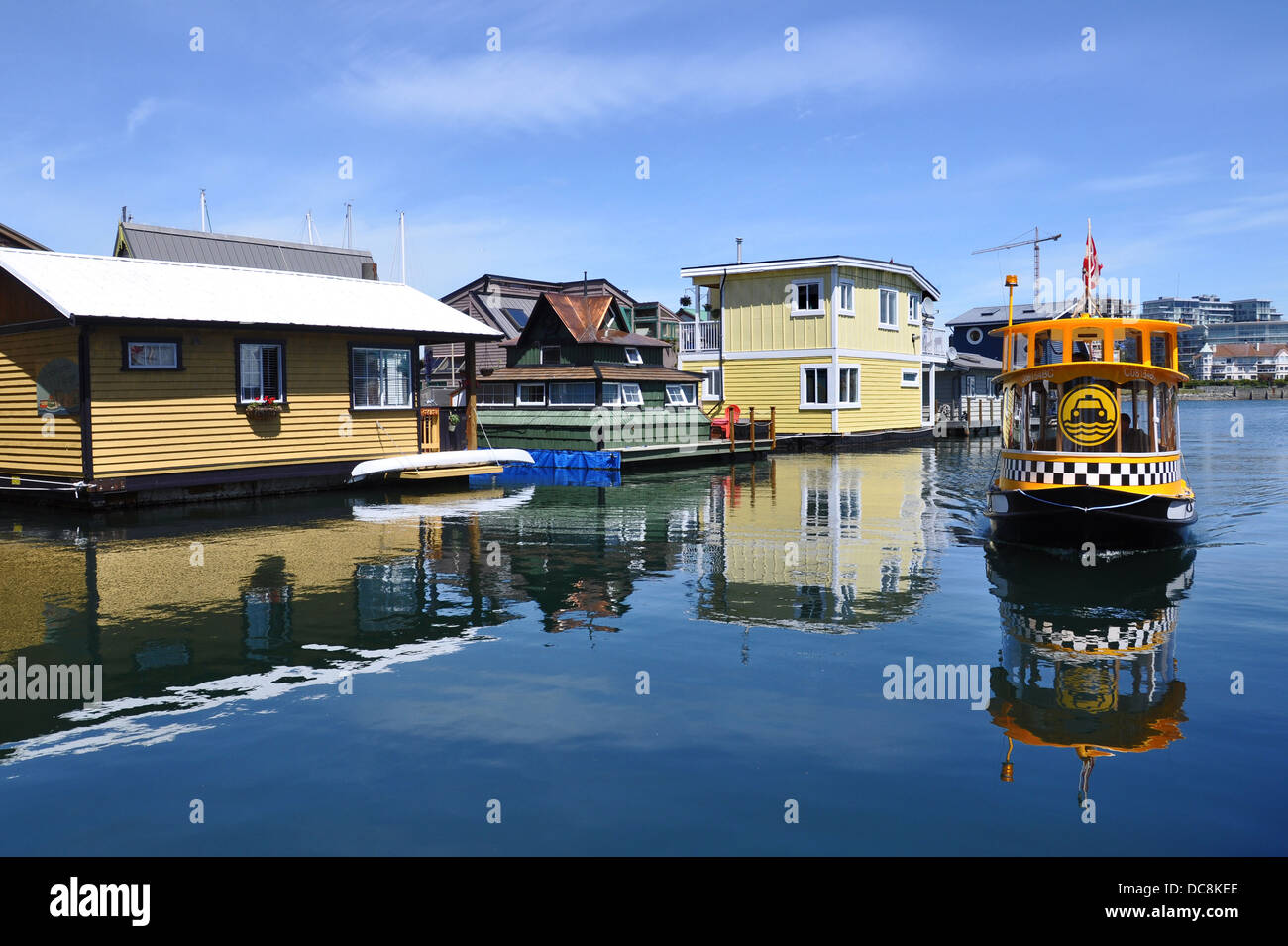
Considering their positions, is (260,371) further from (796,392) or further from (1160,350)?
(796,392)

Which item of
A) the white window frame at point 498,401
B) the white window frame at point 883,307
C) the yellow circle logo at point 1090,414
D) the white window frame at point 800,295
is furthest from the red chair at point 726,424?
the yellow circle logo at point 1090,414

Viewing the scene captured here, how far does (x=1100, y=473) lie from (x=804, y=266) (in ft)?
93.9

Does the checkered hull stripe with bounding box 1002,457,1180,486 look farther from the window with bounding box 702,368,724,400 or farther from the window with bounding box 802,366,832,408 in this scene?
the window with bounding box 702,368,724,400

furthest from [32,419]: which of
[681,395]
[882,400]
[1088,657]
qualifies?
[882,400]

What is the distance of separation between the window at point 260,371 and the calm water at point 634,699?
7398mm

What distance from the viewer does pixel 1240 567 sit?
51.5 feet

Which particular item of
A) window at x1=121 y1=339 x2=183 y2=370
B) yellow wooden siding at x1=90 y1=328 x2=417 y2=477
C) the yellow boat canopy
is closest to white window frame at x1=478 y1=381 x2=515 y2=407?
yellow wooden siding at x1=90 y1=328 x2=417 y2=477

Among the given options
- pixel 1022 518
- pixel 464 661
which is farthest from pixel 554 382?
pixel 464 661

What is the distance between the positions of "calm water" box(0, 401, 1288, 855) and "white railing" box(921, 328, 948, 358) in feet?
117

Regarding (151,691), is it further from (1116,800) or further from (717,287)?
(717,287)

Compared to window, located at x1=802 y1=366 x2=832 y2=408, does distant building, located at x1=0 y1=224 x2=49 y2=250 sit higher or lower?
higher

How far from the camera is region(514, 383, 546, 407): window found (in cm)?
3697

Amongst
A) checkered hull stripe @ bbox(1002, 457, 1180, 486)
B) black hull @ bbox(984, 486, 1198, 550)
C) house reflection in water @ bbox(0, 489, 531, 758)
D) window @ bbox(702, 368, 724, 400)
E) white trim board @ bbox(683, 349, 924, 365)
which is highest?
white trim board @ bbox(683, 349, 924, 365)

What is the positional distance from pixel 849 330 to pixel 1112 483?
2879 cm
